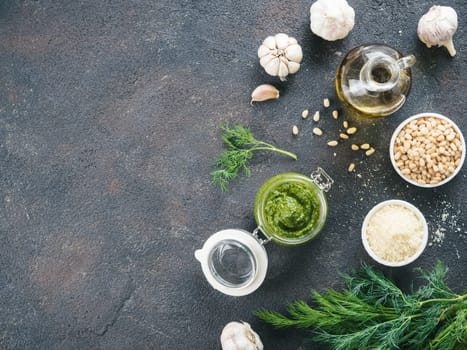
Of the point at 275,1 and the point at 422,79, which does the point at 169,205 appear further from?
the point at 422,79

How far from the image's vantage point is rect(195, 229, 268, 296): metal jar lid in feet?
6.42

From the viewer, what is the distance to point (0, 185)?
84.6 inches

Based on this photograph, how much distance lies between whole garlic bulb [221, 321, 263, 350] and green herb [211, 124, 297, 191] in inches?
19.1

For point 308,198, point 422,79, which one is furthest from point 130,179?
point 422,79

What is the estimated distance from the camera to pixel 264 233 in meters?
2.00

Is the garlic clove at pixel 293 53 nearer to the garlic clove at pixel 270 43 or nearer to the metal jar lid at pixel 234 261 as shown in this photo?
the garlic clove at pixel 270 43

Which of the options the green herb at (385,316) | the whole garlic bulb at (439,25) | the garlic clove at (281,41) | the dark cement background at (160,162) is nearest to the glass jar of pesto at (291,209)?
the dark cement background at (160,162)

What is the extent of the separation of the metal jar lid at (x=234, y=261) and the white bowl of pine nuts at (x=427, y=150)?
560 mm

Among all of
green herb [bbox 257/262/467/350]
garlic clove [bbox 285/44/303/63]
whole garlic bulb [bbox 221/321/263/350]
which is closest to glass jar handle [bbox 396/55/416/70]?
garlic clove [bbox 285/44/303/63]

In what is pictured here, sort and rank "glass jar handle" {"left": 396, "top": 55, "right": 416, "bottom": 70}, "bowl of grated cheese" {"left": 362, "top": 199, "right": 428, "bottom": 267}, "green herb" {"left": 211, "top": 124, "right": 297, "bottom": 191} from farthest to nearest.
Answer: "green herb" {"left": 211, "top": 124, "right": 297, "bottom": 191} < "bowl of grated cheese" {"left": 362, "top": 199, "right": 428, "bottom": 267} < "glass jar handle" {"left": 396, "top": 55, "right": 416, "bottom": 70}

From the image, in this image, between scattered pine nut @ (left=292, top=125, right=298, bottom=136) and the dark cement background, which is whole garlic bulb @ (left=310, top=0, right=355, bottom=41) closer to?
the dark cement background

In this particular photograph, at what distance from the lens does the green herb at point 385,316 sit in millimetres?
1878

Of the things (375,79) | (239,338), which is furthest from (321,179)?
(239,338)

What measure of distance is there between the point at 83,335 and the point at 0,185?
63 cm
